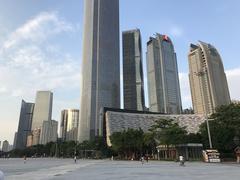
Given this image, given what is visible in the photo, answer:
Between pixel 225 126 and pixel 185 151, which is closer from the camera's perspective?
pixel 225 126

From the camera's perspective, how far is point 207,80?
452 ft

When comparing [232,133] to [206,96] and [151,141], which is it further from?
[206,96]

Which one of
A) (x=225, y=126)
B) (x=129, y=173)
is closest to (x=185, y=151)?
(x=225, y=126)

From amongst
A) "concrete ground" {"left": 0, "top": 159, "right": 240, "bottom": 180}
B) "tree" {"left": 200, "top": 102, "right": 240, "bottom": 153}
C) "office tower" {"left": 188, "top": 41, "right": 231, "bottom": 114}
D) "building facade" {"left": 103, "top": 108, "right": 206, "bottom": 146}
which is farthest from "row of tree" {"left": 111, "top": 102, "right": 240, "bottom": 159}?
"building facade" {"left": 103, "top": 108, "right": 206, "bottom": 146}

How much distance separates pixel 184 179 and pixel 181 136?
169 ft

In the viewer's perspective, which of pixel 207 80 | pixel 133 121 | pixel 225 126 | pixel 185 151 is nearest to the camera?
pixel 225 126

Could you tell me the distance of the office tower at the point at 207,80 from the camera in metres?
136

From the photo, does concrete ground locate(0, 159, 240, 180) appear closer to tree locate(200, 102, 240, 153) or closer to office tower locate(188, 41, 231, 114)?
tree locate(200, 102, 240, 153)

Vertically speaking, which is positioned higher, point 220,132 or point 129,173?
point 220,132

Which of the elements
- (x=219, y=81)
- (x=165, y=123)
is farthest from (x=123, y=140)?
(x=219, y=81)

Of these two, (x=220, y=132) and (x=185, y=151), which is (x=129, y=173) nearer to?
(x=220, y=132)

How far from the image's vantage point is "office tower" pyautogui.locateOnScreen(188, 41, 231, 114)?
136m

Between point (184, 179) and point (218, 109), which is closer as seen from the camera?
point (184, 179)

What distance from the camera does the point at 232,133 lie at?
64438mm
